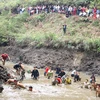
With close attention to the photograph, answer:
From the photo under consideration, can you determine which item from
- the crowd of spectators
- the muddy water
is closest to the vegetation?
the crowd of spectators

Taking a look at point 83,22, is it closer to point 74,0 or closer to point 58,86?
point 74,0

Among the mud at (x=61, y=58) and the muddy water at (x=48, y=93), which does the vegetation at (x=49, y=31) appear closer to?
the mud at (x=61, y=58)

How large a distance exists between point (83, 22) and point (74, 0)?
6.28 m

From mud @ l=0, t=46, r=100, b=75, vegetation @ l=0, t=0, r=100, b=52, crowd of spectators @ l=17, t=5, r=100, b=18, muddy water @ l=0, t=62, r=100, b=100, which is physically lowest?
muddy water @ l=0, t=62, r=100, b=100

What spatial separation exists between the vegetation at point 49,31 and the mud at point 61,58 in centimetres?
54

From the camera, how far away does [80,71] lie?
28625 mm

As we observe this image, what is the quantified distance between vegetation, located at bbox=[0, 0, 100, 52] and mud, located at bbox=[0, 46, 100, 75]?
54 centimetres

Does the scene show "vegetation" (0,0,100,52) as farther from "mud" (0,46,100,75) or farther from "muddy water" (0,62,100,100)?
"muddy water" (0,62,100,100)

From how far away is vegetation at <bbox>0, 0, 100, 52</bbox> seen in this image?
3052 cm

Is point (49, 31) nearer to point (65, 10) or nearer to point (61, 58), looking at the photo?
point (65, 10)

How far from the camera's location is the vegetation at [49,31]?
30.5m

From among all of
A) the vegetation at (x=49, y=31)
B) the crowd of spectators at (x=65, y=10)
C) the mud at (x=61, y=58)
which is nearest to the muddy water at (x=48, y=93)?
the mud at (x=61, y=58)

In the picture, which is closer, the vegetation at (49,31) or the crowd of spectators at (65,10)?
the vegetation at (49,31)

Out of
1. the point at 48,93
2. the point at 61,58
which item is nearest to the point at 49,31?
the point at 61,58
